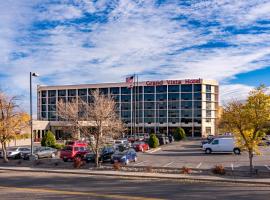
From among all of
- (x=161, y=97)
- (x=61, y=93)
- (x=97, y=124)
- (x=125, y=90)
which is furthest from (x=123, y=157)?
(x=61, y=93)

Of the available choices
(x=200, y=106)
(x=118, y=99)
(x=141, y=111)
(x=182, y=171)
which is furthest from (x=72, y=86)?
(x=182, y=171)

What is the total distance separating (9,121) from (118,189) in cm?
1969

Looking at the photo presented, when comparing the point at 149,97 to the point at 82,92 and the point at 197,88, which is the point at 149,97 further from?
the point at 82,92

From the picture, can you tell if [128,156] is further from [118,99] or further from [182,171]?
[118,99]

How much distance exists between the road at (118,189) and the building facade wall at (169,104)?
299 ft

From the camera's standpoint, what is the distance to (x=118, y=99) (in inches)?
4916

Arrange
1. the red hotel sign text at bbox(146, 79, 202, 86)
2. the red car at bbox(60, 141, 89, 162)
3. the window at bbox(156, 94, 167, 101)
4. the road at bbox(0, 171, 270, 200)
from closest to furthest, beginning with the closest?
the road at bbox(0, 171, 270, 200), the red car at bbox(60, 141, 89, 162), the red hotel sign text at bbox(146, 79, 202, 86), the window at bbox(156, 94, 167, 101)

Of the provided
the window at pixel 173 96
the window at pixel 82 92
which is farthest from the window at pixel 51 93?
the window at pixel 173 96

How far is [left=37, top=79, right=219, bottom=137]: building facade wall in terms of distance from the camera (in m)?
118

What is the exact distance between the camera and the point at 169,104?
396 ft

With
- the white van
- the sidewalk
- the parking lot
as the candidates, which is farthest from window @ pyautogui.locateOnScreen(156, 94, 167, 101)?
the sidewalk

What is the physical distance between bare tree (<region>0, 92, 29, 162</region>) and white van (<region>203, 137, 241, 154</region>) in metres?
21.3

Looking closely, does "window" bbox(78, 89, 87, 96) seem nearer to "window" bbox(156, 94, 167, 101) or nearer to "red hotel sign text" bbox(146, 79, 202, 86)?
"red hotel sign text" bbox(146, 79, 202, 86)

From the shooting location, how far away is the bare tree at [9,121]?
119 feet
